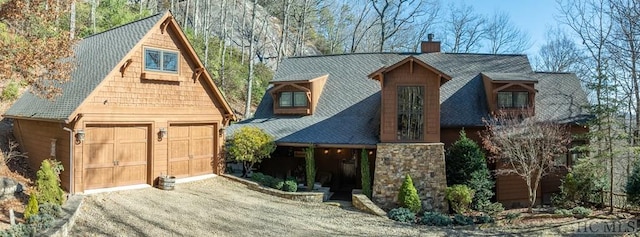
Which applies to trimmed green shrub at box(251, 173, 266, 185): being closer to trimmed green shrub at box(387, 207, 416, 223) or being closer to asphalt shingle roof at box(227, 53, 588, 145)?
asphalt shingle roof at box(227, 53, 588, 145)

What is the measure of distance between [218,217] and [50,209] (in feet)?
12.7

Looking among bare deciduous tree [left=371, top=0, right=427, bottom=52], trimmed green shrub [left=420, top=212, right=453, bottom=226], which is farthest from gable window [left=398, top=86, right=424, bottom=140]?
bare deciduous tree [left=371, top=0, right=427, bottom=52]

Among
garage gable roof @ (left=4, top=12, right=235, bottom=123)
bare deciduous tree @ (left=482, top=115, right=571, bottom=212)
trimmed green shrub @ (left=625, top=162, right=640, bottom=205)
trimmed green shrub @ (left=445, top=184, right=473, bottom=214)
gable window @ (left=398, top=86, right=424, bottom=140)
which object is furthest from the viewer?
gable window @ (left=398, top=86, right=424, bottom=140)

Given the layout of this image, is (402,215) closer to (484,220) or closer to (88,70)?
(484,220)

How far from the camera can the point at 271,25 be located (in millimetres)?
40500

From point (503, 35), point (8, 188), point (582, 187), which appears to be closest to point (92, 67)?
point (8, 188)

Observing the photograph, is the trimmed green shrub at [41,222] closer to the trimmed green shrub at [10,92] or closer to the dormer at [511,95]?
the trimmed green shrub at [10,92]

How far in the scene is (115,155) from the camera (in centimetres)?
1283

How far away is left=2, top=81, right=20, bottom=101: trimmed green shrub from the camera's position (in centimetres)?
1730

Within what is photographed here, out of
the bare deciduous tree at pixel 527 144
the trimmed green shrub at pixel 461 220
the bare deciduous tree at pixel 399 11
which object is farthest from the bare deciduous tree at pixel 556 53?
the trimmed green shrub at pixel 461 220

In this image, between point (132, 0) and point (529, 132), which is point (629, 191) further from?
point (132, 0)

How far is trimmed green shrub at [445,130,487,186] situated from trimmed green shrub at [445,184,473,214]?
0.65 metres

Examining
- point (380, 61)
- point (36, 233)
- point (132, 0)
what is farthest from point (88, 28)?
point (36, 233)

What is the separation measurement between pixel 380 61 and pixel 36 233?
15784mm
